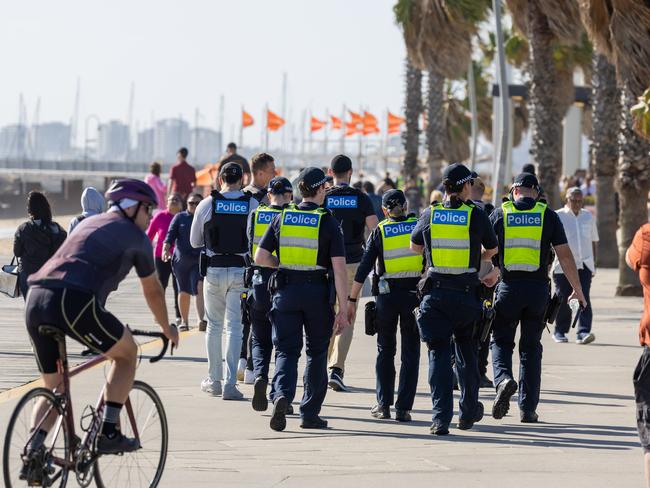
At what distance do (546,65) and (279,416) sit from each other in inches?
805

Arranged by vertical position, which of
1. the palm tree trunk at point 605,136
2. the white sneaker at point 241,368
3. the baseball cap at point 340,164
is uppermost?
the palm tree trunk at point 605,136

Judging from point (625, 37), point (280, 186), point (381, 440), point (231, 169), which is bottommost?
point (381, 440)

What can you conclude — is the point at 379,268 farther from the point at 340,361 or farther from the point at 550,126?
the point at 550,126

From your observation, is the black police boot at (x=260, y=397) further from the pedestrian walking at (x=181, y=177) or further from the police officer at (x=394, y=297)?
the pedestrian walking at (x=181, y=177)

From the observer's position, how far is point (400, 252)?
11.7m

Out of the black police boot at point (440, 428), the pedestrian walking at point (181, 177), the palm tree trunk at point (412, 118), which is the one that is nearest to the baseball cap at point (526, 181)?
the black police boot at point (440, 428)

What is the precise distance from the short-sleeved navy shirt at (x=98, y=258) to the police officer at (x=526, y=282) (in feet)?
14.4

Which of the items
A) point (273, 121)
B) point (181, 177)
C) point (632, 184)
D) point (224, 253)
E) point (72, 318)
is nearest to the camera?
point (72, 318)

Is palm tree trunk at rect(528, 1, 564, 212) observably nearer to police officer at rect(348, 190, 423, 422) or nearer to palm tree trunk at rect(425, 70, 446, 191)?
palm tree trunk at rect(425, 70, 446, 191)

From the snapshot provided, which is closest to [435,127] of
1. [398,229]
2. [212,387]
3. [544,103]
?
[544,103]

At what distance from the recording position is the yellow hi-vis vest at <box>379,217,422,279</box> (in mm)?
11633

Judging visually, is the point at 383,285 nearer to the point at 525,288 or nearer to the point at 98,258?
the point at 525,288

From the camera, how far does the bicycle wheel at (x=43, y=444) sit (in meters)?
7.37

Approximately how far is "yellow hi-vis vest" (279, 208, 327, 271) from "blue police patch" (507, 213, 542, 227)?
174 centimetres
